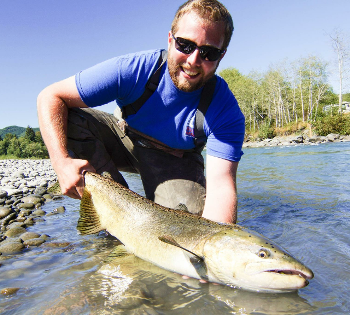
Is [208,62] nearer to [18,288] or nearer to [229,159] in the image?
[229,159]

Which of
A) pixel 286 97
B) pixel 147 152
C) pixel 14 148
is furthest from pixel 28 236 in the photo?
pixel 286 97

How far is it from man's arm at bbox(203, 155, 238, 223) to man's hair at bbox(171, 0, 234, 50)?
4.11ft

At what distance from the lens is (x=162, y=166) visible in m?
4.05

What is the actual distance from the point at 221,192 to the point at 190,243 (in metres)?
0.80

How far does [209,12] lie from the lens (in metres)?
3.07

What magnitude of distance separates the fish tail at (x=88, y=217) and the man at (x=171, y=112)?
11 cm

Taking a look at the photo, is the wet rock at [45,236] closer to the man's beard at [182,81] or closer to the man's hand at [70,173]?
the man's hand at [70,173]

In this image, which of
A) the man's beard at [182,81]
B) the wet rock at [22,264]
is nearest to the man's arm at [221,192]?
the man's beard at [182,81]

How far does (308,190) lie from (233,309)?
486 cm

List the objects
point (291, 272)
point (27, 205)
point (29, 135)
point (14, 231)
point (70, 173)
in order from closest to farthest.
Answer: point (291, 272)
point (70, 173)
point (14, 231)
point (27, 205)
point (29, 135)

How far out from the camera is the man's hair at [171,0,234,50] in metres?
3.07

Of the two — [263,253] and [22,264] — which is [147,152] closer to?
[22,264]

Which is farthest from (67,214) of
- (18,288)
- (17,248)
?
(18,288)

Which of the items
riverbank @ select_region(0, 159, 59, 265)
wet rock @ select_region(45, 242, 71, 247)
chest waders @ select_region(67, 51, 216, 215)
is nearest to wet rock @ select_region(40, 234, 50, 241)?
riverbank @ select_region(0, 159, 59, 265)
